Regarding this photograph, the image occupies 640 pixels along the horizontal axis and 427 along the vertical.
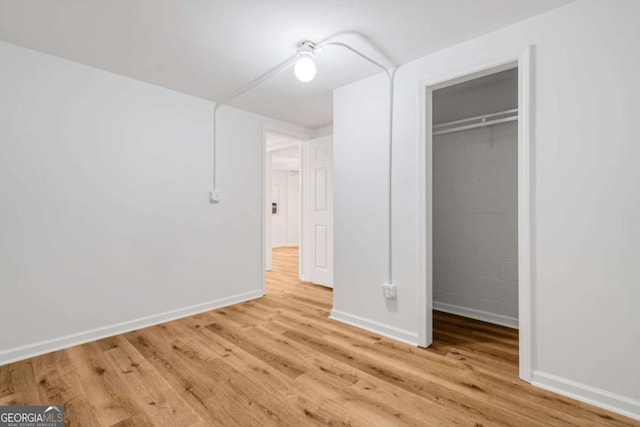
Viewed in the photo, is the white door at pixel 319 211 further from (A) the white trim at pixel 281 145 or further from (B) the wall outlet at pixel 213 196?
(B) the wall outlet at pixel 213 196

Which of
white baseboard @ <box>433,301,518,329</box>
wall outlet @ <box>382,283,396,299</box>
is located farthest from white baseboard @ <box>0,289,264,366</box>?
white baseboard @ <box>433,301,518,329</box>

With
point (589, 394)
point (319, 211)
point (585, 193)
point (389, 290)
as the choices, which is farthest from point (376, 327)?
point (319, 211)

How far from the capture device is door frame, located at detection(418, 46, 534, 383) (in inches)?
73.4

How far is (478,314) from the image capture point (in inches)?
119

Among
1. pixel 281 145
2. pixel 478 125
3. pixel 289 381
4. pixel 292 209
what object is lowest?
pixel 289 381

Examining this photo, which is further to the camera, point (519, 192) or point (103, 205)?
point (103, 205)

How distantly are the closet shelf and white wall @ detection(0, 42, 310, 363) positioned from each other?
235 cm

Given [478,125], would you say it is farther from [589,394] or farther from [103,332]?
[103,332]

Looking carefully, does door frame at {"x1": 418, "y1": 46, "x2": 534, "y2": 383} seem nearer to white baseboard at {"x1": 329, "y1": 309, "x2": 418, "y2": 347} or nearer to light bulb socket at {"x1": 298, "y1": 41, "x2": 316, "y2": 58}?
white baseboard at {"x1": 329, "y1": 309, "x2": 418, "y2": 347}

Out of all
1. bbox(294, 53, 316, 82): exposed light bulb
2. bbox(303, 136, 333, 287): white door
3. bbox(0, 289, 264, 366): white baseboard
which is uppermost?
bbox(294, 53, 316, 82): exposed light bulb

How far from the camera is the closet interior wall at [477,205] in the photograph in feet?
9.33

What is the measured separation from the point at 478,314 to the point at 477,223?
93 centimetres

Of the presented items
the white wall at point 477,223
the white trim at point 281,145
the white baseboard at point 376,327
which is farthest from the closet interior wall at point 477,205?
the white trim at point 281,145

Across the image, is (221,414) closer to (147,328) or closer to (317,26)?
(147,328)
